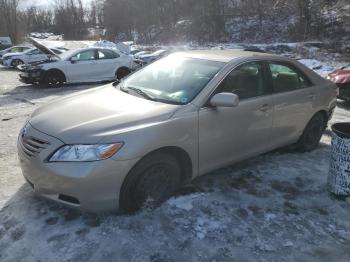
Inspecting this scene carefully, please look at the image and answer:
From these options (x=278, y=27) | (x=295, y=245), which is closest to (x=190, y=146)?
(x=295, y=245)

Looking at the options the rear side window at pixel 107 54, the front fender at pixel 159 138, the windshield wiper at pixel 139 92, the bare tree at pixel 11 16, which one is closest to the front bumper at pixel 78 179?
the front fender at pixel 159 138

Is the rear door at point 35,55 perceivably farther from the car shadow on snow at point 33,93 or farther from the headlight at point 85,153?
the headlight at point 85,153

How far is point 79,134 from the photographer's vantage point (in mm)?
3264

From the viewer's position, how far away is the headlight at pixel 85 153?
3164mm

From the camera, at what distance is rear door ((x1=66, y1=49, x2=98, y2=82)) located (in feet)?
42.3

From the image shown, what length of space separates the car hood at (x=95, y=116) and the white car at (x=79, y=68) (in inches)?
360

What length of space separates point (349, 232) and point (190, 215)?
154 centimetres

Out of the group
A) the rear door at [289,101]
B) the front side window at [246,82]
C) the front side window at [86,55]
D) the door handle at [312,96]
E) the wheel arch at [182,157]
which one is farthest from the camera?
the front side window at [86,55]

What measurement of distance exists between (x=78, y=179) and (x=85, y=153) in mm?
227

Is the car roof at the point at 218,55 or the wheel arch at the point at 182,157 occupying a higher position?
the car roof at the point at 218,55

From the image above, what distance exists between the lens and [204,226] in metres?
3.53

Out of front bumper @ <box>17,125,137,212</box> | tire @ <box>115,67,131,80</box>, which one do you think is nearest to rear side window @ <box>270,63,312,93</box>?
front bumper @ <box>17,125,137,212</box>

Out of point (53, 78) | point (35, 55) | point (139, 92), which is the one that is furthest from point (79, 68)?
point (35, 55)

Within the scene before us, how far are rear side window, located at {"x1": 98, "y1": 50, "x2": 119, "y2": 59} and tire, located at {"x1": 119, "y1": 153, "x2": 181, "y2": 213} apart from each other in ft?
34.2
